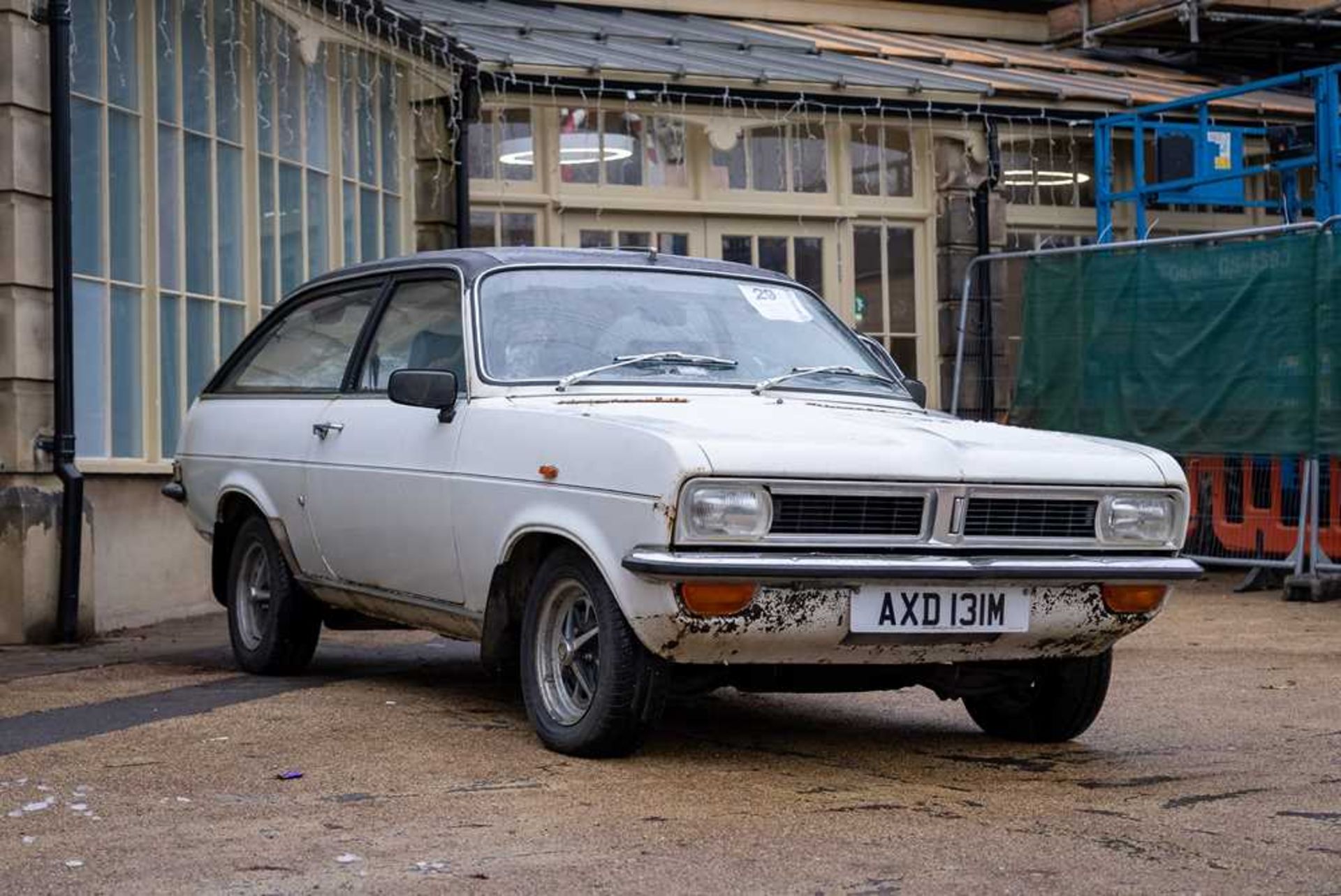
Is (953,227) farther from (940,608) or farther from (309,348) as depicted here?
(940,608)

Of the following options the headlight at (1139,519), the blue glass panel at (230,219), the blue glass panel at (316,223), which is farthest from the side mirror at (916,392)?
the blue glass panel at (316,223)

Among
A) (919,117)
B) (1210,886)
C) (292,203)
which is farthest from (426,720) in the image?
(919,117)

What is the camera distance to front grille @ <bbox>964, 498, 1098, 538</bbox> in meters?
6.10

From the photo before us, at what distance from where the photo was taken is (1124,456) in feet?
21.1

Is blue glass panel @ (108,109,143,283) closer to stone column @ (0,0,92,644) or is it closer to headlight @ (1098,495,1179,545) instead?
stone column @ (0,0,92,644)

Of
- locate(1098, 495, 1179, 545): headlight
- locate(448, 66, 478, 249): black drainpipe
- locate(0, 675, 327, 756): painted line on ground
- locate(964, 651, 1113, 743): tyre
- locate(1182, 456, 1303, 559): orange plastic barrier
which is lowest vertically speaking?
locate(0, 675, 327, 756): painted line on ground

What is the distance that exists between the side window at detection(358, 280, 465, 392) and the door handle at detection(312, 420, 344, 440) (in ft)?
0.54

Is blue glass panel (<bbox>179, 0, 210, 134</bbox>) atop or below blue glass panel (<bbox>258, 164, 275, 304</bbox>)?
atop

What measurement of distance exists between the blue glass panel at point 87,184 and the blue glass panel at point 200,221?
90 centimetres

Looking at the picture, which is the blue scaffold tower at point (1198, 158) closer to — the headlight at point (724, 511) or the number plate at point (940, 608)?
the number plate at point (940, 608)

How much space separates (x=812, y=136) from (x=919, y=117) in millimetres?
856

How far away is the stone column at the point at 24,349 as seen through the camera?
983cm

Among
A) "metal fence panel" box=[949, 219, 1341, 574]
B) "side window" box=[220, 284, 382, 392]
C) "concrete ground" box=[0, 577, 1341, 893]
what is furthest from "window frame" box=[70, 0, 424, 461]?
"metal fence panel" box=[949, 219, 1341, 574]

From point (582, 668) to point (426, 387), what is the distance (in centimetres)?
110
